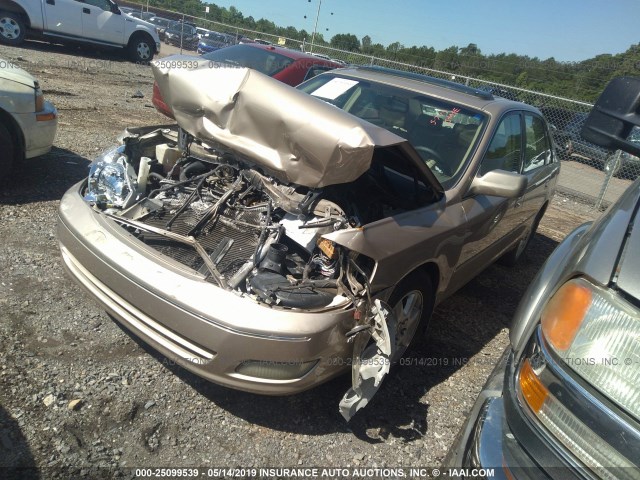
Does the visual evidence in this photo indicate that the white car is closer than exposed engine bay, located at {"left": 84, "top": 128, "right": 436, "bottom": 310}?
No

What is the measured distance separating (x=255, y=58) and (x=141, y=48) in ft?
29.1

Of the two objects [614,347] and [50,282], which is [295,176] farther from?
[50,282]

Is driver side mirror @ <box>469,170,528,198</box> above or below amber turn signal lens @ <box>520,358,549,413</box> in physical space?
above

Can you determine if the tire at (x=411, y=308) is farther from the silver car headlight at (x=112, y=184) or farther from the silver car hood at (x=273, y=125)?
the silver car headlight at (x=112, y=184)

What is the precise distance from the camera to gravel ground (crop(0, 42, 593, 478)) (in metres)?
2.20

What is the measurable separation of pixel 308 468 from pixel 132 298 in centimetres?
123

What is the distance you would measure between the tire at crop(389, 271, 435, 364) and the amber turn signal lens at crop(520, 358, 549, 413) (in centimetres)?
109

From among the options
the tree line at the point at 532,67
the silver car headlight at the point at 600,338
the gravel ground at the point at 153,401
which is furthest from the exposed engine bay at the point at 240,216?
the tree line at the point at 532,67

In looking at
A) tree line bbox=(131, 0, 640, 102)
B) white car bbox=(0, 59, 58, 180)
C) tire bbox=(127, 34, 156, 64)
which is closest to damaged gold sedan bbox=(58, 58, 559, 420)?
white car bbox=(0, 59, 58, 180)

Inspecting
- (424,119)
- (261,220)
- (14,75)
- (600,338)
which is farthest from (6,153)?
(600,338)

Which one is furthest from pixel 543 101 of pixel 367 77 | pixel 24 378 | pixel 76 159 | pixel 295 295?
pixel 24 378

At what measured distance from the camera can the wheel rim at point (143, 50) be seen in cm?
1448

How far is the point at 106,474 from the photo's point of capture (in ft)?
6.69

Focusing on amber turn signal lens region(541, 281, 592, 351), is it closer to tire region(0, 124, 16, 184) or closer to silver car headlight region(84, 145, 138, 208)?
silver car headlight region(84, 145, 138, 208)
